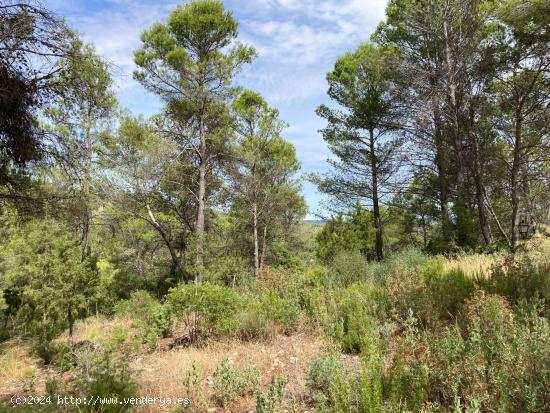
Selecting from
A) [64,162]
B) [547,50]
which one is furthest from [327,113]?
[64,162]

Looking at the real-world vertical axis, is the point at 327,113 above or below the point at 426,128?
above

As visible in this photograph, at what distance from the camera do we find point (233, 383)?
155 inches

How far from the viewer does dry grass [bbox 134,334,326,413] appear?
387 centimetres

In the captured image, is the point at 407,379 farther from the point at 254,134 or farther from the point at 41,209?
the point at 254,134

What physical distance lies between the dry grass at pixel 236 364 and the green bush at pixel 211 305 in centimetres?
40

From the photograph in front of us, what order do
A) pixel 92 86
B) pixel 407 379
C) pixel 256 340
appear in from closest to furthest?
1. pixel 407 379
2. pixel 92 86
3. pixel 256 340

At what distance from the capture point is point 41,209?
440 centimetres

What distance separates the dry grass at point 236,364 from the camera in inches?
152

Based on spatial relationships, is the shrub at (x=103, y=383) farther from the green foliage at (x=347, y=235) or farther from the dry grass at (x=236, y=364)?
the green foliage at (x=347, y=235)

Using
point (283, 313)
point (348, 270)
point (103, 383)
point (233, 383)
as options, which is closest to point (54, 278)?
point (103, 383)

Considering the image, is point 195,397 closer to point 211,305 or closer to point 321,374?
point 321,374

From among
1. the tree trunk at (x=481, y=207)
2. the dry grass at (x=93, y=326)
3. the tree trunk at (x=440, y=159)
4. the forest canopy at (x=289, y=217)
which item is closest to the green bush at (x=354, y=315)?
the forest canopy at (x=289, y=217)

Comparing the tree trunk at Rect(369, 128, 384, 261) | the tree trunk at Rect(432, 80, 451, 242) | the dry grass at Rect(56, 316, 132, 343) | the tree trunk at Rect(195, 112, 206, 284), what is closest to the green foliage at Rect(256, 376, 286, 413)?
the tree trunk at Rect(195, 112, 206, 284)

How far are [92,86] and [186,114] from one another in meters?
9.17
